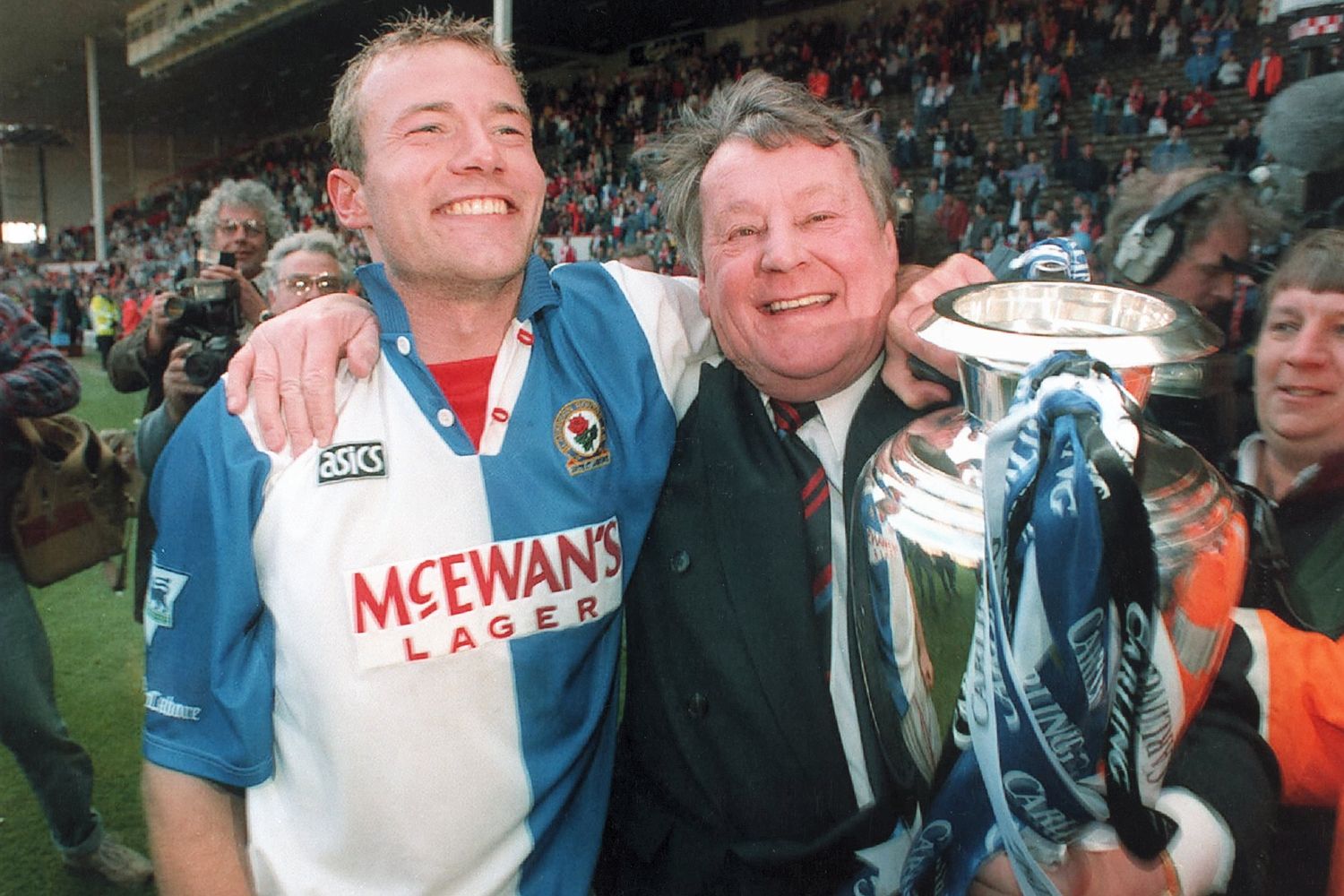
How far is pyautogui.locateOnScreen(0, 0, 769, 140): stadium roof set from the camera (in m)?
16.7

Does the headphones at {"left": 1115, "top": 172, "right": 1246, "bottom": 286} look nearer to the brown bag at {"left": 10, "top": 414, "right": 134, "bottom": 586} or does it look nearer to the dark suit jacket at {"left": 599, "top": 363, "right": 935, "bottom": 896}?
the dark suit jacket at {"left": 599, "top": 363, "right": 935, "bottom": 896}

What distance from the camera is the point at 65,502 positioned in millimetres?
2623

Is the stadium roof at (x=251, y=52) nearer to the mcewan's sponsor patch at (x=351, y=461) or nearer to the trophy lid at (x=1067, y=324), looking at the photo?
the mcewan's sponsor patch at (x=351, y=461)

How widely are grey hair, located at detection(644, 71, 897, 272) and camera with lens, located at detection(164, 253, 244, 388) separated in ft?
6.42

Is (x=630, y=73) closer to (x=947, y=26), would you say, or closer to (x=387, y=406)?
(x=947, y=26)

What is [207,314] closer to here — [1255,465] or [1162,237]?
[1162,237]

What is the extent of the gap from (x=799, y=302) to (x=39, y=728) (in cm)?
251

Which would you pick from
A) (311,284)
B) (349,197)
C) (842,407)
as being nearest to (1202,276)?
(842,407)

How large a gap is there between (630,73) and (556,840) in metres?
19.5

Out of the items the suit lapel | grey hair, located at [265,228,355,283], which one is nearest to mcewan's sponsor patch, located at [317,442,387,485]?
the suit lapel

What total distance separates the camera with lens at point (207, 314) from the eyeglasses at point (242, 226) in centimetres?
46

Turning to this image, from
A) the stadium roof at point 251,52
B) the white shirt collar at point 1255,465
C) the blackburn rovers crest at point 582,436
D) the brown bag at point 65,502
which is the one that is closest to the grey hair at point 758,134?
the blackburn rovers crest at point 582,436

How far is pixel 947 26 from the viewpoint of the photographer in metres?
14.1

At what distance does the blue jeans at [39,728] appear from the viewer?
2455 mm
